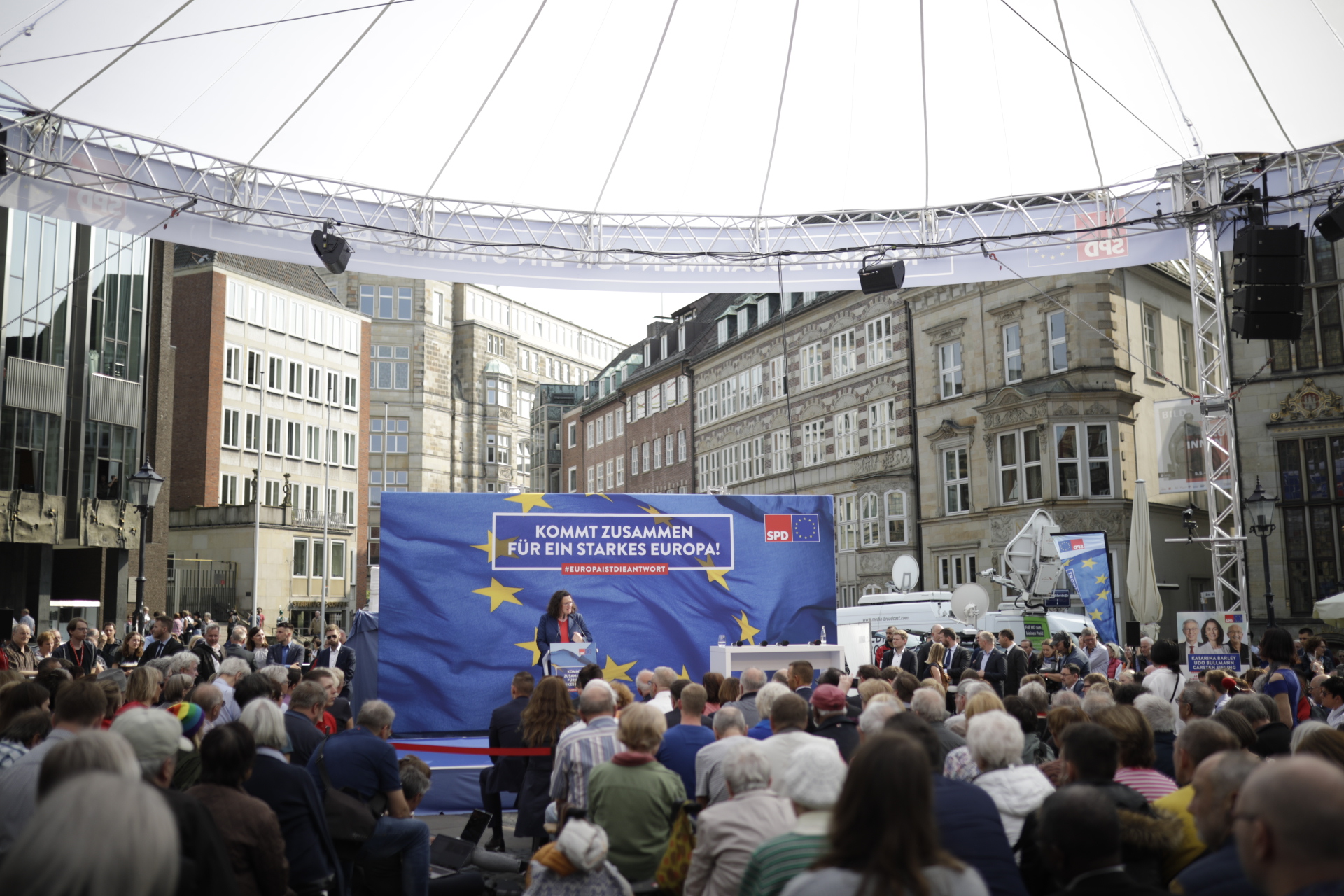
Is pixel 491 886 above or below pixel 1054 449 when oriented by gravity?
below

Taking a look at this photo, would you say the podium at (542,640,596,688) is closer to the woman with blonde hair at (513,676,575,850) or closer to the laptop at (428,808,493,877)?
the woman with blonde hair at (513,676,575,850)

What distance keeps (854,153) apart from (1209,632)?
8.12 m

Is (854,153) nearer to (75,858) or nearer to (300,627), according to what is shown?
(75,858)

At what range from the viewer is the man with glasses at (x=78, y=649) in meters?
13.6

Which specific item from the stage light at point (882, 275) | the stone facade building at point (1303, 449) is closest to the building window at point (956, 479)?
the stone facade building at point (1303, 449)

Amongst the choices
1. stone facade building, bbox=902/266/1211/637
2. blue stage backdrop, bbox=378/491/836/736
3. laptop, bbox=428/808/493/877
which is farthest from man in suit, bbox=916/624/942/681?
stone facade building, bbox=902/266/1211/637

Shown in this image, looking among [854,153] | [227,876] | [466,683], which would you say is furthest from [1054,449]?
→ [227,876]

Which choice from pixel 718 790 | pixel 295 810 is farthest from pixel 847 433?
pixel 295 810

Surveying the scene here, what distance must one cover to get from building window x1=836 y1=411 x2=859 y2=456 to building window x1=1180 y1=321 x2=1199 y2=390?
11094 mm

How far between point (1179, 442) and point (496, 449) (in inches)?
2245

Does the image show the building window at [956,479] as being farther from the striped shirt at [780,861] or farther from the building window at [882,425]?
the striped shirt at [780,861]

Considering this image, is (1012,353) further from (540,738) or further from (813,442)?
(540,738)

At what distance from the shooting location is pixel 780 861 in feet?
12.2

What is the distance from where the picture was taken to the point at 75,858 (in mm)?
2486
